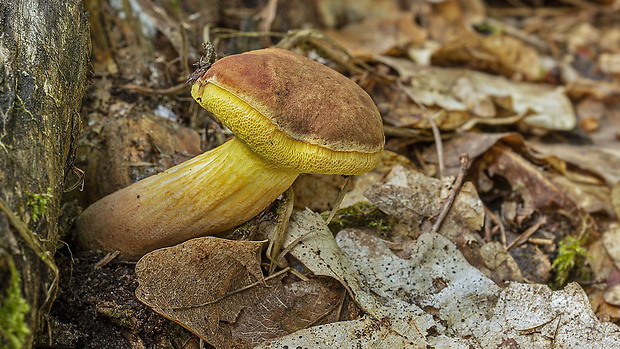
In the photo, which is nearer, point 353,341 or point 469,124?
point 353,341

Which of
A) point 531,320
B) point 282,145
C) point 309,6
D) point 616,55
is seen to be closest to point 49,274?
point 282,145

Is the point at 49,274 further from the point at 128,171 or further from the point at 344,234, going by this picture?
the point at 344,234

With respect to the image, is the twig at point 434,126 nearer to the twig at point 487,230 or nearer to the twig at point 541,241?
the twig at point 487,230

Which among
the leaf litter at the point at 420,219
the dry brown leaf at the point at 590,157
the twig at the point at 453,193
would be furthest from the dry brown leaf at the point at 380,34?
the twig at the point at 453,193

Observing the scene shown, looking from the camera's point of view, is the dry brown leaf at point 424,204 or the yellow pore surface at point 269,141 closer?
the yellow pore surface at point 269,141

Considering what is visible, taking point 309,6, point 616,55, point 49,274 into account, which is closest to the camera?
point 49,274

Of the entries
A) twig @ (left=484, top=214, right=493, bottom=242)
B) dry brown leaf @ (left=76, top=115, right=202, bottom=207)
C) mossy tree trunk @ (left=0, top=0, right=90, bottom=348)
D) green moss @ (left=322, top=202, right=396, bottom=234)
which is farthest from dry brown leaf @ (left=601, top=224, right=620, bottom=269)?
mossy tree trunk @ (left=0, top=0, right=90, bottom=348)

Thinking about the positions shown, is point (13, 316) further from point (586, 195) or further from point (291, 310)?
point (586, 195)
